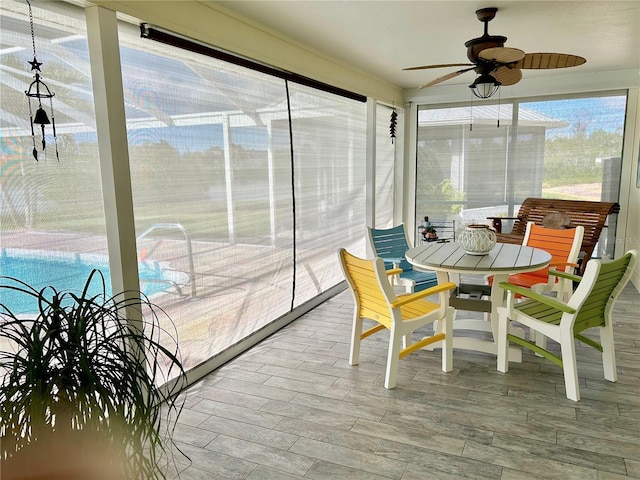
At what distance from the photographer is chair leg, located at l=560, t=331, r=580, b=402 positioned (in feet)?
8.57

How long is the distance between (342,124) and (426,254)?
Result: 6.44ft

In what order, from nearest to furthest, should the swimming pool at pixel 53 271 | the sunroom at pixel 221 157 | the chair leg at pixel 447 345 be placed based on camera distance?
the swimming pool at pixel 53 271 → the sunroom at pixel 221 157 → the chair leg at pixel 447 345

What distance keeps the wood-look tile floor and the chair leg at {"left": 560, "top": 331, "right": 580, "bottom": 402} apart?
6cm

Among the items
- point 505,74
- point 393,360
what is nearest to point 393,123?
point 505,74

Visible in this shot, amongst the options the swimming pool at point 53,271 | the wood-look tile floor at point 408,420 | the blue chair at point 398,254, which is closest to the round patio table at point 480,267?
the wood-look tile floor at point 408,420

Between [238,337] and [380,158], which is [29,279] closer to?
[238,337]

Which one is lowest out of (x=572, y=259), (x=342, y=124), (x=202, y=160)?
(x=572, y=259)

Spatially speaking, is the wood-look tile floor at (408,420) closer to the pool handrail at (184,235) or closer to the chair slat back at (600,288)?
the chair slat back at (600,288)

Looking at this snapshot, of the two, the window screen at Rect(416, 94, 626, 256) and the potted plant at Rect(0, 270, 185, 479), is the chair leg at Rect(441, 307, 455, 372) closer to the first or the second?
the potted plant at Rect(0, 270, 185, 479)

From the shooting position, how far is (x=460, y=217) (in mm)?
6375

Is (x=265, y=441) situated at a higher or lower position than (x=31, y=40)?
lower

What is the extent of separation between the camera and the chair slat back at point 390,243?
4215mm

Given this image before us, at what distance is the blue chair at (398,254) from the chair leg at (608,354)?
1224 millimetres

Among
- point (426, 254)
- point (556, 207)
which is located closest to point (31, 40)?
point (426, 254)
